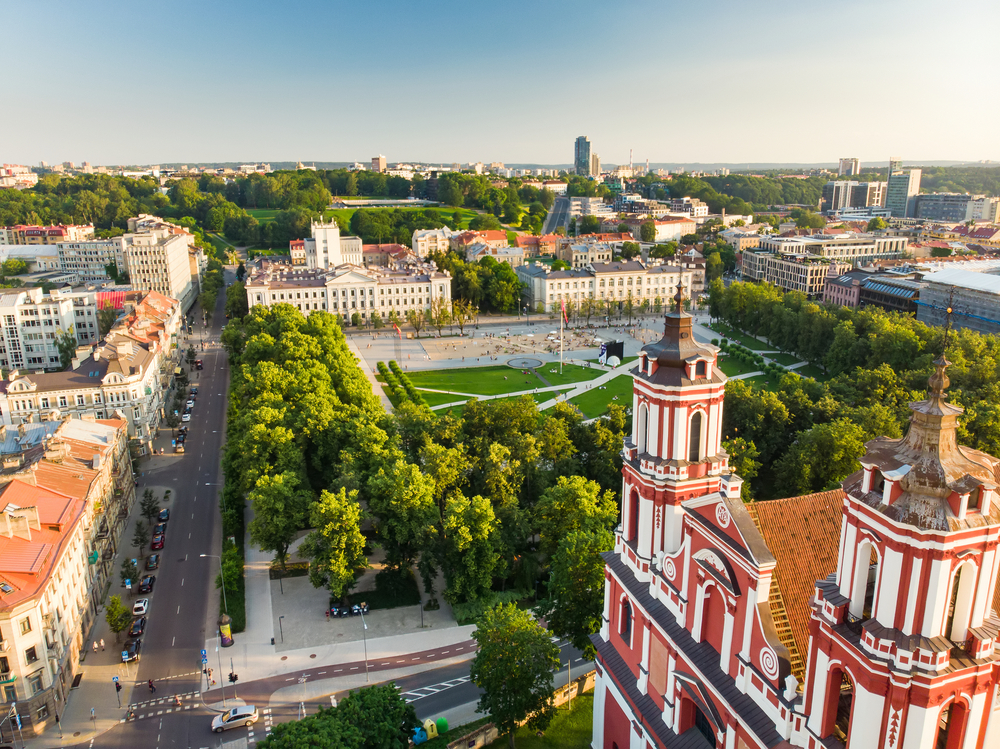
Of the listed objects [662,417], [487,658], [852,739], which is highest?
[662,417]

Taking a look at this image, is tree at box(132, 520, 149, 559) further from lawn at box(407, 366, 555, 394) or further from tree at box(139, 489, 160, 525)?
lawn at box(407, 366, 555, 394)

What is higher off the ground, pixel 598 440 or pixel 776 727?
pixel 776 727

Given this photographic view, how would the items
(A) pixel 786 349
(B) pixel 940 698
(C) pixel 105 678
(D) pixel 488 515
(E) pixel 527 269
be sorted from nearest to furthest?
(B) pixel 940 698 < (C) pixel 105 678 < (D) pixel 488 515 < (A) pixel 786 349 < (E) pixel 527 269

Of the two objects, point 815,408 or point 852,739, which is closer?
point 852,739

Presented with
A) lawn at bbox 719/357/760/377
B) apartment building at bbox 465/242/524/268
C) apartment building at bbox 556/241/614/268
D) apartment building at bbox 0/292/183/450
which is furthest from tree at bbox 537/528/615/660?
apartment building at bbox 556/241/614/268

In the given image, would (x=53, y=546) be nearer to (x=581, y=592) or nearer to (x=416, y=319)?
(x=581, y=592)

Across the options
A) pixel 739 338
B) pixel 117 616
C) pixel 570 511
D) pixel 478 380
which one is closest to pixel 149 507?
pixel 117 616

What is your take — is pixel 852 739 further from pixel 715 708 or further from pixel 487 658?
pixel 487 658

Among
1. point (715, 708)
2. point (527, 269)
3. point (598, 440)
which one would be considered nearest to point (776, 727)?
point (715, 708)
